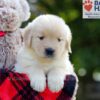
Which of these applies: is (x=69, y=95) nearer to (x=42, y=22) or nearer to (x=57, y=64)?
(x=57, y=64)

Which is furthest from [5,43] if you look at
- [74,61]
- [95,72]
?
[95,72]

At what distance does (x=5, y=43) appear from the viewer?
237 centimetres

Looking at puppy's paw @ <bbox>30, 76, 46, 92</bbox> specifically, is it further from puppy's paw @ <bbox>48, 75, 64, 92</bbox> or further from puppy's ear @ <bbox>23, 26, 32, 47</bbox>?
puppy's ear @ <bbox>23, 26, 32, 47</bbox>

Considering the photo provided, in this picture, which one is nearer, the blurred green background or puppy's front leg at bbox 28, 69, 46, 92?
puppy's front leg at bbox 28, 69, 46, 92

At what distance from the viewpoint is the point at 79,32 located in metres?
6.29

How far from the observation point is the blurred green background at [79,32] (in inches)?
236

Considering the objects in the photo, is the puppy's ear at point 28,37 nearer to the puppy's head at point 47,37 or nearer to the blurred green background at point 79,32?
the puppy's head at point 47,37

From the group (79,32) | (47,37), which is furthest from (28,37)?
(79,32)

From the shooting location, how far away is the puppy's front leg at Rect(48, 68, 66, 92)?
224 cm

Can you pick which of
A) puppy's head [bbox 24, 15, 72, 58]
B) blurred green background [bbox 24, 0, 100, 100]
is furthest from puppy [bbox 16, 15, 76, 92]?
blurred green background [bbox 24, 0, 100, 100]

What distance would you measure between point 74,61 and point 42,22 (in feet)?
12.1

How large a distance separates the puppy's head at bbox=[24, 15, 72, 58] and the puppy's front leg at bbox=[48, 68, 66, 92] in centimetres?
6

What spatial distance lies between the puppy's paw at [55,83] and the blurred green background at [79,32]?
356cm

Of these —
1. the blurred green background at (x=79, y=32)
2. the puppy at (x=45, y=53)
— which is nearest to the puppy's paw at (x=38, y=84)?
the puppy at (x=45, y=53)
